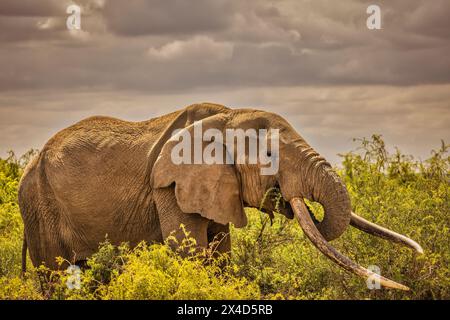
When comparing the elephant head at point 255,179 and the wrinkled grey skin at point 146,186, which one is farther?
the wrinkled grey skin at point 146,186

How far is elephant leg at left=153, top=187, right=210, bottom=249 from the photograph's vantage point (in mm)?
11305

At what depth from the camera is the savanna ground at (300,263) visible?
10031 millimetres

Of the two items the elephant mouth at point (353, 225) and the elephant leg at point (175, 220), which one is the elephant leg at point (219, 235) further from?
the elephant mouth at point (353, 225)

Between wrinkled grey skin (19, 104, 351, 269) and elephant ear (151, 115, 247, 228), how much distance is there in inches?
0.4

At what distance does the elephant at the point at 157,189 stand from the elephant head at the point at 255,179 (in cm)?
1

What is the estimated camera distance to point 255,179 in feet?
36.2

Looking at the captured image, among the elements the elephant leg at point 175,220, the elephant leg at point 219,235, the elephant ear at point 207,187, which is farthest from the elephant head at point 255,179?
the elephant leg at point 219,235

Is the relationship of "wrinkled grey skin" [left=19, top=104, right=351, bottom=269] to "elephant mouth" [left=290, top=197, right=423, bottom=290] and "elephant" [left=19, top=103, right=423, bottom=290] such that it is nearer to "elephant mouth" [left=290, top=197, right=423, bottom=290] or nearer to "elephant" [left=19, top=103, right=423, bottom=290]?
"elephant" [left=19, top=103, right=423, bottom=290]

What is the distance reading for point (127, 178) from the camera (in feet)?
38.9

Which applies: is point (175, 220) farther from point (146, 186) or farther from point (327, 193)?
point (327, 193)
